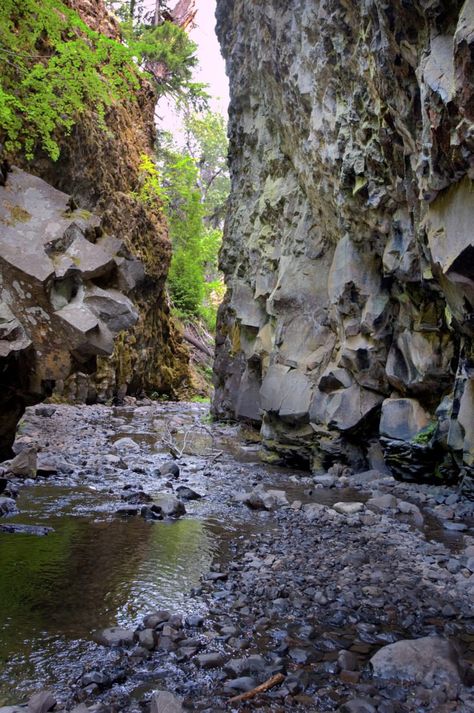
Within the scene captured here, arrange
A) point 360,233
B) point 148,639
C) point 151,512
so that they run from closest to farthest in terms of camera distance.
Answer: point 148,639 → point 151,512 → point 360,233

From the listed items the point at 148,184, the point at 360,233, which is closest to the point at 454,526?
the point at 360,233

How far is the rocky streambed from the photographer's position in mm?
2844

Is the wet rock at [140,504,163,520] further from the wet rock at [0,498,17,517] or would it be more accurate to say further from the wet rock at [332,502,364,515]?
the wet rock at [332,502,364,515]

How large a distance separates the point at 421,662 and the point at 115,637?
1.81 m

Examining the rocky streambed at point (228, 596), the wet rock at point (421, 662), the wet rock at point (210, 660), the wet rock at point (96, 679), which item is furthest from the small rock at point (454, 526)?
the wet rock at point (96, 679)

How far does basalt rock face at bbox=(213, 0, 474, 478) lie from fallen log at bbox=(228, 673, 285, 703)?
14.0 ft

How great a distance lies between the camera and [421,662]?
301 cm

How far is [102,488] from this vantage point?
24.6 ft

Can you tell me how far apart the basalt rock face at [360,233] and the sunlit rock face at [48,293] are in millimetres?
3599

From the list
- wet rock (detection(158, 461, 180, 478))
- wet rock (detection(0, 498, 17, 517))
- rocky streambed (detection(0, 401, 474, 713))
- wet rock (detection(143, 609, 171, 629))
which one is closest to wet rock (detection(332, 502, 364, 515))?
rocky streambed (detection(0, 401, 474, 713))

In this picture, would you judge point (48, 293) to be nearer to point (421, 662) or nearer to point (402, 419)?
point (421, 662)

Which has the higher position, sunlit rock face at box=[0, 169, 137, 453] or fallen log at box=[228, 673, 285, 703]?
sunlit rock face at box=[0, 169, 137, 453]

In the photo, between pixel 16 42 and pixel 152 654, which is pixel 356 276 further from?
pixel 152 654

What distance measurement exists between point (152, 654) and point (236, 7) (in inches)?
696
